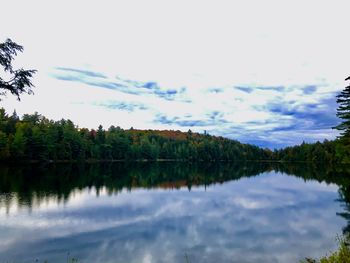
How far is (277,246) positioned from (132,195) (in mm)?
32958

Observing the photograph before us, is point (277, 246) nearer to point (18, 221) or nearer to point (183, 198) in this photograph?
point (18, 221)

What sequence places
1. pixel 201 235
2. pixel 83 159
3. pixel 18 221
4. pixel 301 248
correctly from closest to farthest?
pixel 301 248 → pixel 201 235 → pixel 18 221 → pixel 83 159

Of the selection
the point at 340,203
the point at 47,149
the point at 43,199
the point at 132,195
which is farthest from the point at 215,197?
the point at 47,149

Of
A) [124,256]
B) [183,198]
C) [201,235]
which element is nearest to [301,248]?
[201,235]

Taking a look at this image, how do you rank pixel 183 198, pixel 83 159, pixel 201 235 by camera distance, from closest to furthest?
1. pixel 201 235
2. pixel 183 198
3. pixel 83 159

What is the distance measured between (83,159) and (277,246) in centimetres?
15282

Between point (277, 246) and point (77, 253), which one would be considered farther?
point (277, 246)

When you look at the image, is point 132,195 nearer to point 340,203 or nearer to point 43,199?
point 43,199

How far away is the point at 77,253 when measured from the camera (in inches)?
938

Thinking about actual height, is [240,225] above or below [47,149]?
below

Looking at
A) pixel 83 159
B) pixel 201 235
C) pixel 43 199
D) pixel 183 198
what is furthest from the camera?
pixel 83 159

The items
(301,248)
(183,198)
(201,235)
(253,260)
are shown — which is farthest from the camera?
(183,198)

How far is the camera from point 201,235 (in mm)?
29703

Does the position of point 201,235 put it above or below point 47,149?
below
